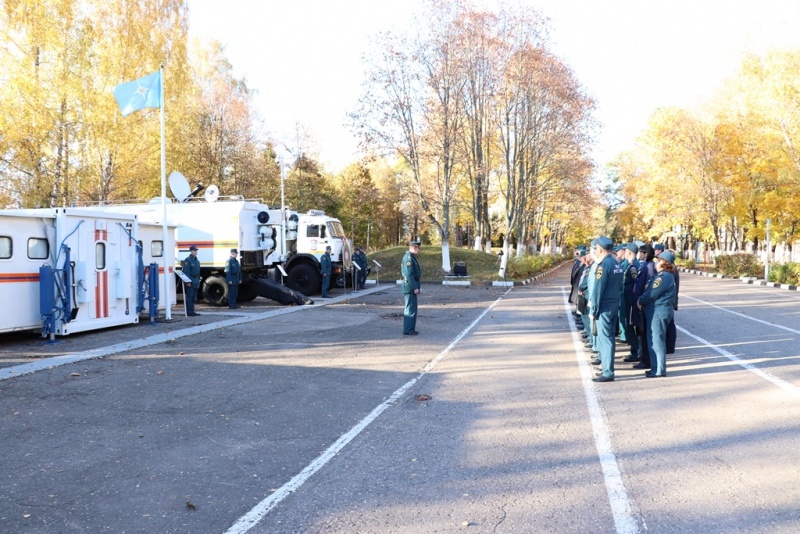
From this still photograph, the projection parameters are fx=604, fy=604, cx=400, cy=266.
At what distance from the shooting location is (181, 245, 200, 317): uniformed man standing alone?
52.2 ft

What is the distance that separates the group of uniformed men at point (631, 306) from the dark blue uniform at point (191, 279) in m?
10.5

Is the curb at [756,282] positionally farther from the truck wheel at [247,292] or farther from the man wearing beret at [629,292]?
the truck wheel at [247,292]

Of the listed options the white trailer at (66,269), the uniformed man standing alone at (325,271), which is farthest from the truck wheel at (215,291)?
the white trailer at (66,269)

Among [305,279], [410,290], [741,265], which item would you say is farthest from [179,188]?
[741,265]

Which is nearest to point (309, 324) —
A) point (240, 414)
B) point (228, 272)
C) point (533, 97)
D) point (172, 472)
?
point (228, 272)

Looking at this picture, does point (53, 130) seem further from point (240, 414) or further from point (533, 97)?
point (533, 97)

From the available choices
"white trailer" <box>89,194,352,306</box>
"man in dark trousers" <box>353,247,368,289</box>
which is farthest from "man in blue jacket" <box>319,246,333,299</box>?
"man in dark trousers" <box>353,247,368,289</box>

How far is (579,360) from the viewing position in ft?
30.9

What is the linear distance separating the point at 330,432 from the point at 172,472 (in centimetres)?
152

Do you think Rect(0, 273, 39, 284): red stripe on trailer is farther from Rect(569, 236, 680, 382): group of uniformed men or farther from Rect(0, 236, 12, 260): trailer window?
Rect(569, 236, 680, 382): group of uniformed men

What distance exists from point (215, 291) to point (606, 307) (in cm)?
1427

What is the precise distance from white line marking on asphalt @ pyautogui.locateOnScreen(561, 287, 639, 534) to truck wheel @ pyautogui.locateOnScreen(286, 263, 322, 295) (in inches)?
612

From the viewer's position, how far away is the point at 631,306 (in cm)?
953

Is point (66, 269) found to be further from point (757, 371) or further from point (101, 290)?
point (757, 371)
